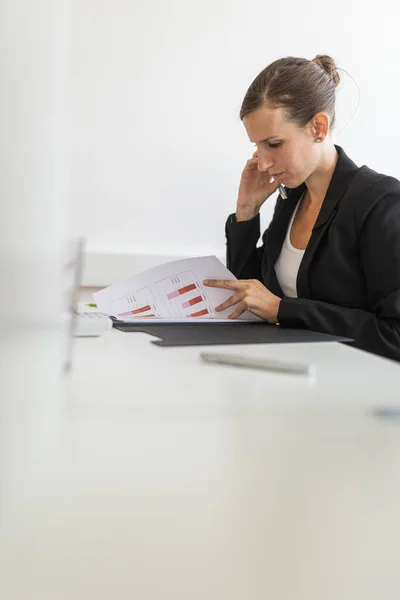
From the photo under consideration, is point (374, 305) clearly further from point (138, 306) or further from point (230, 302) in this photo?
point (138, 306)

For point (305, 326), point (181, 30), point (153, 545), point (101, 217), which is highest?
point (181, 30)

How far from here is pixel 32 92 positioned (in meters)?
0.21

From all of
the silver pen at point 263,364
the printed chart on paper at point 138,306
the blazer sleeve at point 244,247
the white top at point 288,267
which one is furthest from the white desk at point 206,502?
the blazer sleeve at point 244,247

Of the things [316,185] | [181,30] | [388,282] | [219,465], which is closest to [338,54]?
[181,30]

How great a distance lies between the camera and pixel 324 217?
4.69 feet

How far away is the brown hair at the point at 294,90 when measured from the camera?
4.84 feet

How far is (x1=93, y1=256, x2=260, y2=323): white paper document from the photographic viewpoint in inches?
50.0

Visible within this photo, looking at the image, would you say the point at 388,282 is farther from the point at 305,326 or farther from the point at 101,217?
the point at 101,217

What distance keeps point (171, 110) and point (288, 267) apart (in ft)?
2.67

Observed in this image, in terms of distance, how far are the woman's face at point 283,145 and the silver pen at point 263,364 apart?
0.83m

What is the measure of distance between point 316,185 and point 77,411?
1.22 meters

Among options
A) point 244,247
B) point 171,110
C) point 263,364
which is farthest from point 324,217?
point 171,110

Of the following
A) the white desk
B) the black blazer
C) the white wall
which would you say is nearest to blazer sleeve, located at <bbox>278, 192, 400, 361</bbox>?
the black blazer

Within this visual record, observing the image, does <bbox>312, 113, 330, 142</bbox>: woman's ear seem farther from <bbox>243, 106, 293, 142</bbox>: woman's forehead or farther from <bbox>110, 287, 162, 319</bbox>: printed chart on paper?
<bbox>110, 287, 162, 319</bbox>: printed chart on paper
